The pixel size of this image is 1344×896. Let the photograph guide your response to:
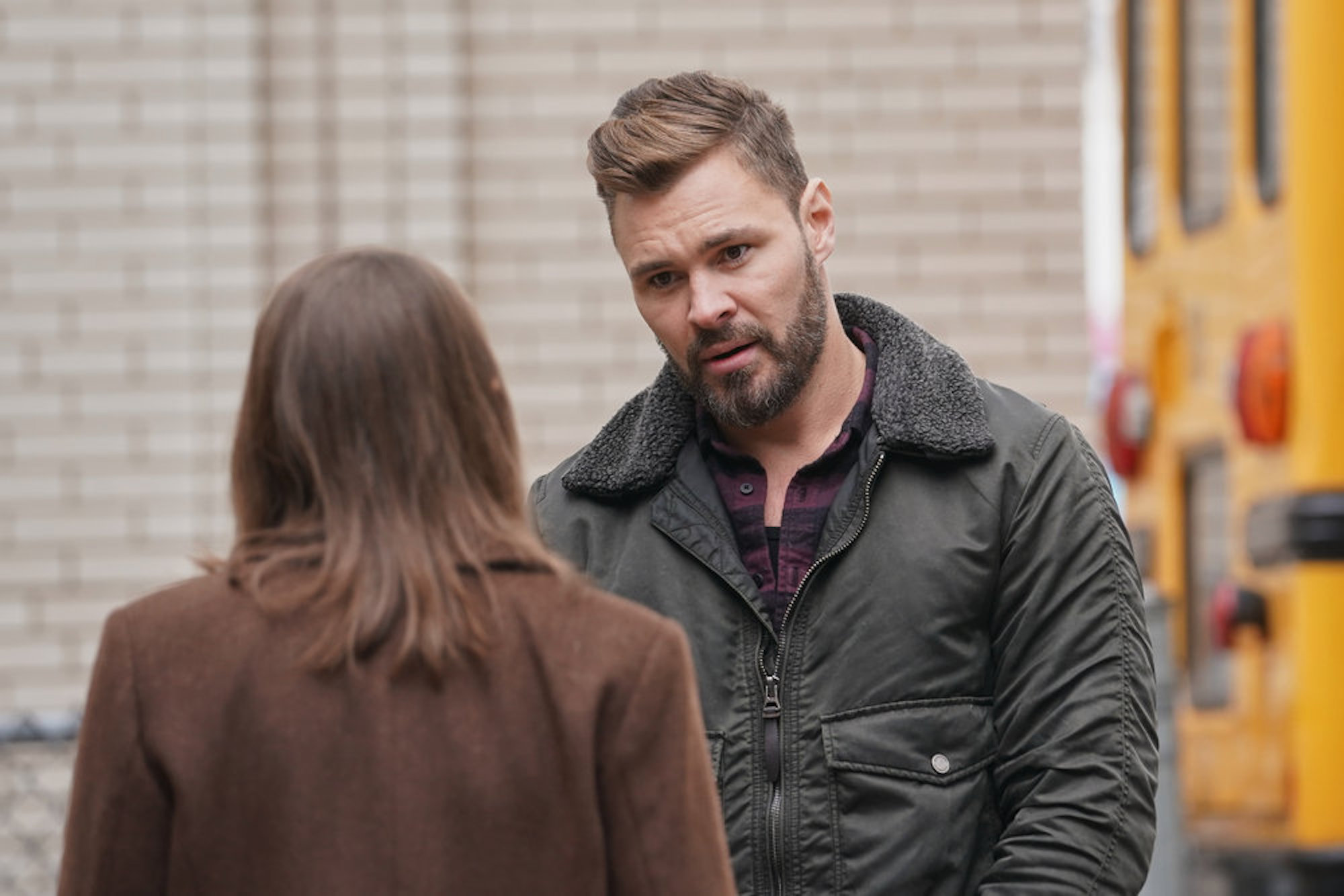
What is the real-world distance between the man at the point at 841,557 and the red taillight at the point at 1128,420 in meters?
3.38

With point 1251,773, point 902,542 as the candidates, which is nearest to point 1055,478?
point 902,542

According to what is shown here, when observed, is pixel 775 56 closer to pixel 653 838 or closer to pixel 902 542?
pixel 902 542

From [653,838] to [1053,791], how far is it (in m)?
0.68

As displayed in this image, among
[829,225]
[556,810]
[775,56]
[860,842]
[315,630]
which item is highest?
[775,56]

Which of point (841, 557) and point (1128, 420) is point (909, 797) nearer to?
point (841, 557)

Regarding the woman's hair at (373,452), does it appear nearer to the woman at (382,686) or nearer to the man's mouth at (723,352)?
the woman at (382,686)

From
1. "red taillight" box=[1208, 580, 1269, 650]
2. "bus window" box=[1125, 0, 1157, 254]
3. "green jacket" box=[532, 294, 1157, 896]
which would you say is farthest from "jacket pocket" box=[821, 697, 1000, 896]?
"bus window" box=[1125, 0, 1157, 254]

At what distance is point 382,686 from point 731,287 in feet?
3.15

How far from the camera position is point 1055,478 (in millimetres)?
2938

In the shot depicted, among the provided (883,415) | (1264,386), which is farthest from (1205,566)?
(883,415)

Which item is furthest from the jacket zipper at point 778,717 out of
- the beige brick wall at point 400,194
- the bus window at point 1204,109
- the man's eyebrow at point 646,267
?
the beige brick wall at point 400,194

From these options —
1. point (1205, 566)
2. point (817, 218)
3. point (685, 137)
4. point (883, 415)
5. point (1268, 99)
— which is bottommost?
point (1205, 566)

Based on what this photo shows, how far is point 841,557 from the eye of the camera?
2928mm

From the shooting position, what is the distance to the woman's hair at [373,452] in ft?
7.55
